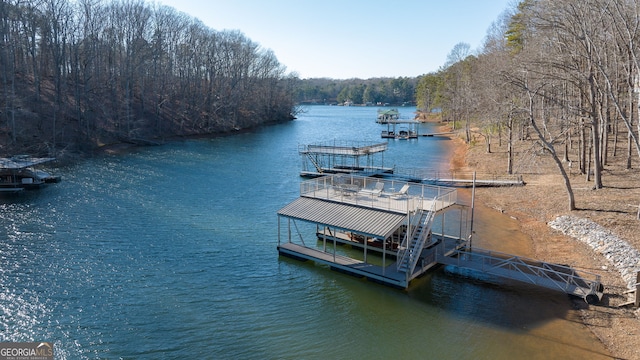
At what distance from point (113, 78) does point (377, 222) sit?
72.6 meters

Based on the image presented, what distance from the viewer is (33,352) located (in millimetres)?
16516

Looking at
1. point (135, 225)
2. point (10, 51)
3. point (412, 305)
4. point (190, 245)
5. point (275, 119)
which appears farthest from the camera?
point (275, 119)

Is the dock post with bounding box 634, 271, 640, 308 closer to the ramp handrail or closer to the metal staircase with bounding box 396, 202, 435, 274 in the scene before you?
the ramp handrail

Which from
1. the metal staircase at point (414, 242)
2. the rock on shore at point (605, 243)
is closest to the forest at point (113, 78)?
the metal staircase at point (414, 242)

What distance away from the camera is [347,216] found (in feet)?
77.0

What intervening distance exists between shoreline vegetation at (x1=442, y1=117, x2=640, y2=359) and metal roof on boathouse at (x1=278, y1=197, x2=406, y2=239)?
27.0 feet

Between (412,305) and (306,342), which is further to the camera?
(412,305)

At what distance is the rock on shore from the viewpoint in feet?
67.7

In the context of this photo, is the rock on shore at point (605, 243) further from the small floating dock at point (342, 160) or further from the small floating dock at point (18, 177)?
the small floating dock at point (18, 177)

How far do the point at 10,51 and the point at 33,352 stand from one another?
201 feet

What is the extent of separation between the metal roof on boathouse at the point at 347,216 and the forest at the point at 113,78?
43108 millimetres

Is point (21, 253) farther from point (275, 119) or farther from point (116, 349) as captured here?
point (275, 119)

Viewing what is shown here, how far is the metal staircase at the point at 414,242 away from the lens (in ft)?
70.9

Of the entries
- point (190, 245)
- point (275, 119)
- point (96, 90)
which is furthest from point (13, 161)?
point (275, 119)
